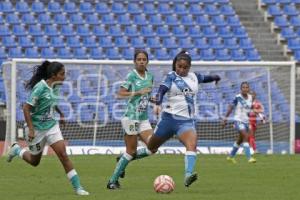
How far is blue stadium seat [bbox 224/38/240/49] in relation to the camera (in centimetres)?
3556

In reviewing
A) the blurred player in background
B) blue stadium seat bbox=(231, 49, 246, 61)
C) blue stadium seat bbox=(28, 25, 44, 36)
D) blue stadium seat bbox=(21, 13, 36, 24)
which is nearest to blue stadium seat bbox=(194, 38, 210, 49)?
blue stadium seat bbox=(231, 49, 246, 61)

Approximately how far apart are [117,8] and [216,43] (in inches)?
160

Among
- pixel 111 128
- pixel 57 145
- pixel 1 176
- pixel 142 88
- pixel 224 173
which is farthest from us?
pixel 111 128

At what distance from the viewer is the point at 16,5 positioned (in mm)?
35031

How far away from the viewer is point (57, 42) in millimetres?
33844

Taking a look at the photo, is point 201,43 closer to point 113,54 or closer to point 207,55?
point 207,55

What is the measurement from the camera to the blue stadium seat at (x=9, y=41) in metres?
33.2

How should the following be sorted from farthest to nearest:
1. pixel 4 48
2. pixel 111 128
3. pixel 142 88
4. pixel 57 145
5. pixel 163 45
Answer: pixel 163 45, pixel 4 48, pixel 111 128, pixel 142 88, pixel 57 145

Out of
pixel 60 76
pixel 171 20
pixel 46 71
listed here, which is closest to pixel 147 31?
pixel 171 20

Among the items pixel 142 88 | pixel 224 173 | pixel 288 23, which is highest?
pixel 288 23

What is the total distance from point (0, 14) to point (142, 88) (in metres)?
19.7

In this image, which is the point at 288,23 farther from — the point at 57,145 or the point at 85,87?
the point at 57,145

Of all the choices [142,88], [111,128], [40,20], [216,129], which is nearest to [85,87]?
[111,128]

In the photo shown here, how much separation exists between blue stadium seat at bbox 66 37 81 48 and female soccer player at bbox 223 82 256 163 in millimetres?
10247
